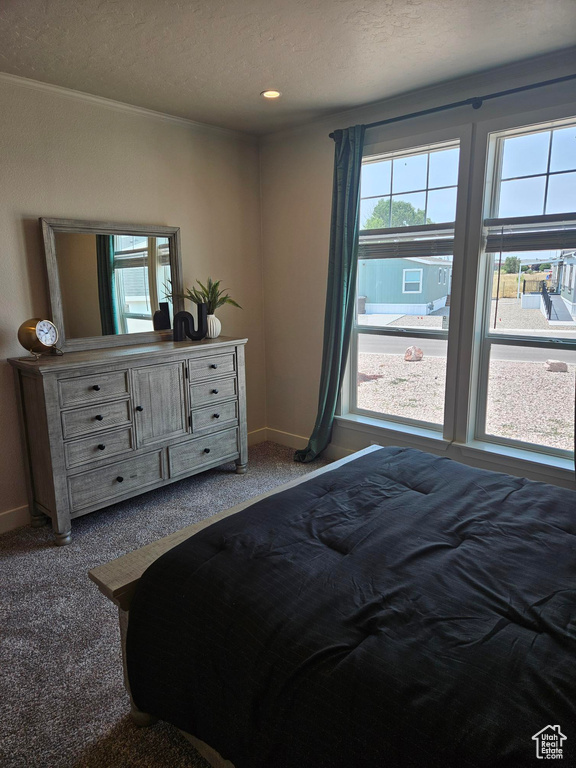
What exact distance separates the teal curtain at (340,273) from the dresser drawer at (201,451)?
70 centimetres

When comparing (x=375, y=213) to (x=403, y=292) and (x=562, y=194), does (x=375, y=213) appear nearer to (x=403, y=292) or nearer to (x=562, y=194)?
(x=403, y=292)

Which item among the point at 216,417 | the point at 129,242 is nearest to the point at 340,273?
the point at 216,417

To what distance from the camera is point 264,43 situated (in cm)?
240

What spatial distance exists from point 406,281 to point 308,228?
3.07ft

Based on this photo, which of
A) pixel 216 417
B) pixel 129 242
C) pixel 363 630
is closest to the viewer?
pixel 363 630

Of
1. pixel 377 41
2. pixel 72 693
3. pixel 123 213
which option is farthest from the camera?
pixel 123 213

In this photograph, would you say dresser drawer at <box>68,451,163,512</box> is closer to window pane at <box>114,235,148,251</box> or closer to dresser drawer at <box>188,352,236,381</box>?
dresser drawer at <box>188,352,236,381</box>

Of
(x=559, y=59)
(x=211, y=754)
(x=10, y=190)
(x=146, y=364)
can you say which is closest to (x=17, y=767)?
(x=211, y=754)

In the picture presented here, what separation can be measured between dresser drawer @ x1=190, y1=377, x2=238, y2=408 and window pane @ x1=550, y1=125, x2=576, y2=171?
7.99 feet

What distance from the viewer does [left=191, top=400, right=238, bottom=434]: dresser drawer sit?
3.46 metres

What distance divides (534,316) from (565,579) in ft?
6.46

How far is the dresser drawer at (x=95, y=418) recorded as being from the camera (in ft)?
9.09

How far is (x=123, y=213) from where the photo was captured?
3.35m

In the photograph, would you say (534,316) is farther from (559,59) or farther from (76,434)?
(76,434)
